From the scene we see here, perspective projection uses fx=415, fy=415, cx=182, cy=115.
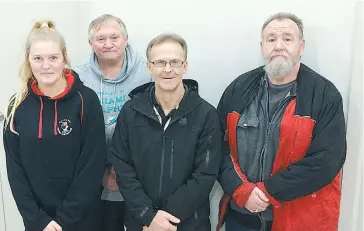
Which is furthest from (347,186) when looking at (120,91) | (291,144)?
(120,91)

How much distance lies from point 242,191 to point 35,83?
1.09 m

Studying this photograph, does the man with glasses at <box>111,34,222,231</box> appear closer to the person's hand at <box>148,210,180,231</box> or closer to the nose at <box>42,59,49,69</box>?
the person's hand at <box>148,210,180,231</box>

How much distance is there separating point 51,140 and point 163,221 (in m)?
0.62

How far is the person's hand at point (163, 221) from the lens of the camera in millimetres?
1838

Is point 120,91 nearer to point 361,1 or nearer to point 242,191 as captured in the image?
point 242,191

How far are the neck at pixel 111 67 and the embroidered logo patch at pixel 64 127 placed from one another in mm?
394

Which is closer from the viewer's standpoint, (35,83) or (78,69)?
(35,83)

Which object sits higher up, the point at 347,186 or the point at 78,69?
the point at 78,69

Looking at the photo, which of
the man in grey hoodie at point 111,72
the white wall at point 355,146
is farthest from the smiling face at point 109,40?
the white wall at point 355,146

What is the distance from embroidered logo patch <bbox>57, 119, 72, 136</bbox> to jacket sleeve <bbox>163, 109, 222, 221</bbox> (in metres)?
0.56

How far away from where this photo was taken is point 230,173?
2.00 m

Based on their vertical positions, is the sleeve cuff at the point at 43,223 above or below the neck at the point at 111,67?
below

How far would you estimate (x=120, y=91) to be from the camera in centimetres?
215

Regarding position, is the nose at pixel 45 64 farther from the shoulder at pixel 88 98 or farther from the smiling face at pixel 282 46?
the smiling face at pixel 282 46
